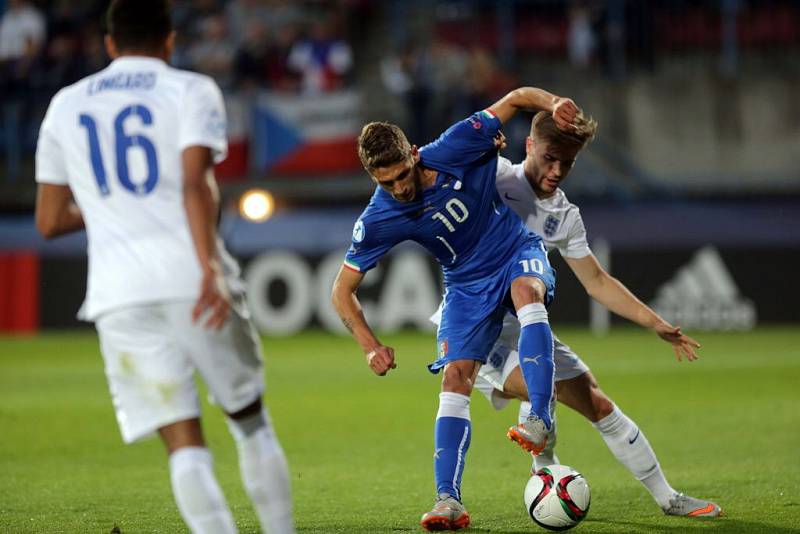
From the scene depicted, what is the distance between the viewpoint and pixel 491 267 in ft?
19.5

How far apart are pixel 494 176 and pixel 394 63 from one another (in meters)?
14.9

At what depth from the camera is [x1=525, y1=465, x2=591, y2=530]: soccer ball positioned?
18.0 ft

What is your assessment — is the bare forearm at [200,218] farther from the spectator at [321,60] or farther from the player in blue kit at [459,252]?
the spectator at [321,60]

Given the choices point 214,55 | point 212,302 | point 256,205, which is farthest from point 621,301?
point 214,55

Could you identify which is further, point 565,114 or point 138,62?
point 565,114

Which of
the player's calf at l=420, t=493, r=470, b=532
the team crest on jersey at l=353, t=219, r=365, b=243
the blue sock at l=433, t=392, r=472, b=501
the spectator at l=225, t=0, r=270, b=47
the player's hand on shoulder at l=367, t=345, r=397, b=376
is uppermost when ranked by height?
the spectator at l=225, t=0, r=270, b=47

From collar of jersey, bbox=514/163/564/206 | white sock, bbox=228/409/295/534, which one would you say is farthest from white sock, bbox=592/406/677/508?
white sock, bbox=228/409/295/534

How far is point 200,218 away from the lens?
160 inches

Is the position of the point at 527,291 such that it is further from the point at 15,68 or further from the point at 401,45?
the point at 401,45

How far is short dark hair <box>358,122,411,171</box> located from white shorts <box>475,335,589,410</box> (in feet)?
3.70

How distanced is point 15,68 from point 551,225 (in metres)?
15.3

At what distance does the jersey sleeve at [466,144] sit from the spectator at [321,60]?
44.9 ft

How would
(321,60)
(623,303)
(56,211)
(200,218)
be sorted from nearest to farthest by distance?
(200,218), (56,211), (623,303), (321,60)

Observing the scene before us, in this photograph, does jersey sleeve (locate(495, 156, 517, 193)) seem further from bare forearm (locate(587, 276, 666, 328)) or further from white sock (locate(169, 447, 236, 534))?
white sock (locate(169, 447, 236, 534))
